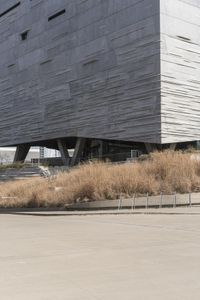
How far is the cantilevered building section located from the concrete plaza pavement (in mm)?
29596

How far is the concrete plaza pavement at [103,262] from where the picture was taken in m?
6.79

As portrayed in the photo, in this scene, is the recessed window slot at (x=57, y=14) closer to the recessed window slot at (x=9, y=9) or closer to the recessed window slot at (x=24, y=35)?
the recessed window slot at (x=24, y=35)

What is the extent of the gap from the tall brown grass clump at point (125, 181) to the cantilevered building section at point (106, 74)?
17.4 meters

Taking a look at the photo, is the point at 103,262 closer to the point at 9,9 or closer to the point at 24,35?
the point at 24,35

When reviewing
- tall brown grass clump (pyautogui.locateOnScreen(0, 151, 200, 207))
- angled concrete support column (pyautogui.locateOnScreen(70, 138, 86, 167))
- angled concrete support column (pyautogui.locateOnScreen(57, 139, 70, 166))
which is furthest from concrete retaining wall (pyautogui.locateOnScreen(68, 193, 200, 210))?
angled concrete support column (pyautogui.locateOnScreen(57, 139, 70, 166))

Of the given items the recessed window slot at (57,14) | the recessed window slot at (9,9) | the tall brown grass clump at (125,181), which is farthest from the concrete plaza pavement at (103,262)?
the recessed window slot at (9,9)

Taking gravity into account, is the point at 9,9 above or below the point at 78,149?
above

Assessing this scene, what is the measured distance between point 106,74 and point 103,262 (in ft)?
135

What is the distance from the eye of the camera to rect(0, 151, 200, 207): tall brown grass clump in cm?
2282

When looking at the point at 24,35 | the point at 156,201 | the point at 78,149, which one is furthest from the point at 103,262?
the point at 24,35

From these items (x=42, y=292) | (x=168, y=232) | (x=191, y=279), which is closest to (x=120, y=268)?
(x=191, y=279)

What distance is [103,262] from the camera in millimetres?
8992

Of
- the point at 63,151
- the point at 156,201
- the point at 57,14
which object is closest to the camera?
the point at 156,201

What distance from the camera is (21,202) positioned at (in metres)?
27.8
